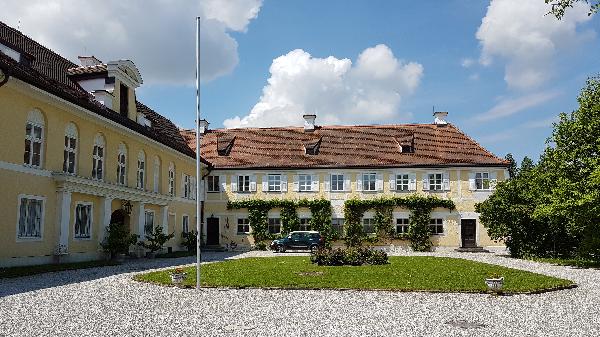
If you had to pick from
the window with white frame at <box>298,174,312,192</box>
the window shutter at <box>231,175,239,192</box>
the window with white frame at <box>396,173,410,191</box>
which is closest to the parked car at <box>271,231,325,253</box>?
the window with white frame at <box>298,174,312,192</box>

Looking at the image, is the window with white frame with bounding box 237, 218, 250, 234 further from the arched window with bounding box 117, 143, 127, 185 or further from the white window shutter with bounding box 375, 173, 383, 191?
the arched window with bounding box 117, 143, 127, 185

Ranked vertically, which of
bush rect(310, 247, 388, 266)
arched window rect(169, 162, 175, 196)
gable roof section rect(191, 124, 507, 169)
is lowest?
bush rect(310, 247, 388, 266)

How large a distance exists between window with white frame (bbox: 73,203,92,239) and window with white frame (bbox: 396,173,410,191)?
23072mm

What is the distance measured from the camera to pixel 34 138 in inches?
784

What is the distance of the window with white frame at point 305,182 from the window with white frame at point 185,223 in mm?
8978

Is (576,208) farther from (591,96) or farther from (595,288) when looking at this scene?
(595,288)

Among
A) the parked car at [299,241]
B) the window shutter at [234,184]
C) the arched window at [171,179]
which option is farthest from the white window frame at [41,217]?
the window shutter at [234,184]

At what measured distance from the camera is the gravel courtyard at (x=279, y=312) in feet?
27.6

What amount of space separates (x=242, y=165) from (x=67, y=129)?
19776 millimetres

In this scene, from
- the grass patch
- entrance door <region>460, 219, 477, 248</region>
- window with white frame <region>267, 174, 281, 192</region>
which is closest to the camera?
the grass patch

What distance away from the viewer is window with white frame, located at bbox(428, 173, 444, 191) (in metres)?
38.5

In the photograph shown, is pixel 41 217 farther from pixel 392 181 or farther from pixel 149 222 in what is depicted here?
pixel 392 181

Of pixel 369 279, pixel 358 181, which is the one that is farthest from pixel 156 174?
pixel 369 279

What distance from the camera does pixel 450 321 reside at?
923cm
